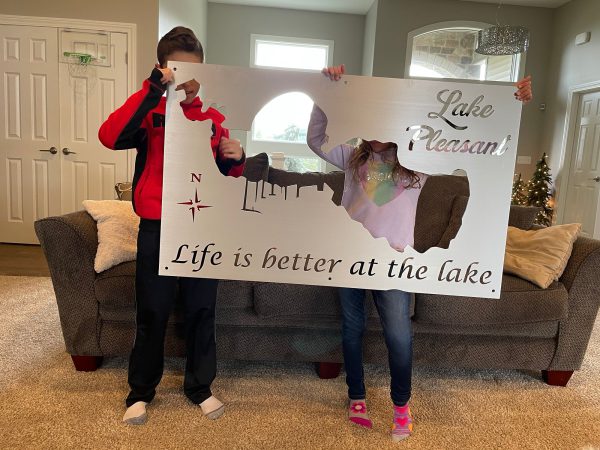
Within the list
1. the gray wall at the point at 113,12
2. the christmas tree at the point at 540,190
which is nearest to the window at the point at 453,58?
the christmas tree at the point at 540,190

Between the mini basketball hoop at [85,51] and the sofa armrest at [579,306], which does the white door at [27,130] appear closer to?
the mini basketball hoop at [85,51]

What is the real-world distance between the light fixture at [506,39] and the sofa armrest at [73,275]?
4.58 metres

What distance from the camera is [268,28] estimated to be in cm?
632

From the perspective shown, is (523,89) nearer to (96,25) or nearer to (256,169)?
(256,169)

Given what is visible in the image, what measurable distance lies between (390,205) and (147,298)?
2.69ft

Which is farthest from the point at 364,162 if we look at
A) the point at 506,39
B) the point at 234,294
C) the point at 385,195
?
the point at 506,39

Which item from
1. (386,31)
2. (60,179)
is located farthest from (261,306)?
(386,31)

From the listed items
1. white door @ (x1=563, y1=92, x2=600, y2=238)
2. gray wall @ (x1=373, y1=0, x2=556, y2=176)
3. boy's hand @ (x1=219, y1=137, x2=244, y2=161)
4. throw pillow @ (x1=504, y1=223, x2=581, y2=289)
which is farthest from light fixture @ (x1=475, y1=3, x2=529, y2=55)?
boy's hand @ (x1=219, y1=137, x2=244, y2=161)

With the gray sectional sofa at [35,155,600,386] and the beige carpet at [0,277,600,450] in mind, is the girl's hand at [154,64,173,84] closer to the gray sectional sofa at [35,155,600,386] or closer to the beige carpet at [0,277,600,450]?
the gray sectional sofa at [35,155,600,386]

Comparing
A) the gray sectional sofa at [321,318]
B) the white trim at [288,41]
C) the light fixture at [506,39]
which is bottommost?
the gray sectional sofa at [321,318]

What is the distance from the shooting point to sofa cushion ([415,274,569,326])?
1802 mm

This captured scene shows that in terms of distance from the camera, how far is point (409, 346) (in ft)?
4.89

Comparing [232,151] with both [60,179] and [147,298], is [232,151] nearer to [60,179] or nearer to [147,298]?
[147,298]

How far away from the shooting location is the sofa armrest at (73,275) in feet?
5.76
